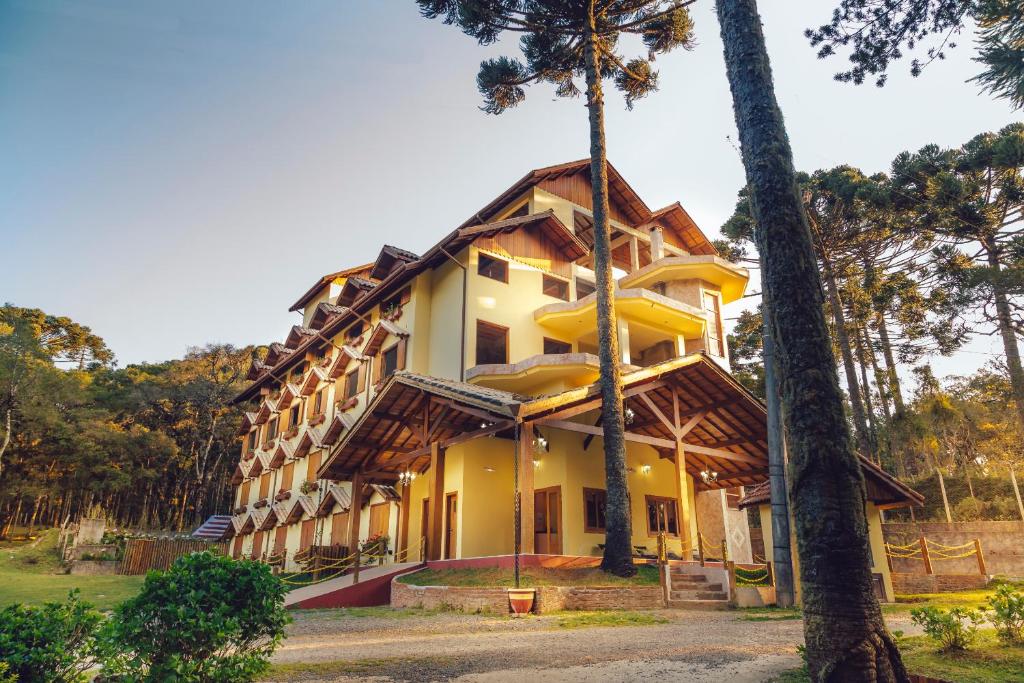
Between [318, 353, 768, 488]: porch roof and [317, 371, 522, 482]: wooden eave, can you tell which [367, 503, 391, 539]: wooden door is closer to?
[317, 371, 522, 482]: wooden eave

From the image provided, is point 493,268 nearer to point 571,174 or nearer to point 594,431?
point 571,174

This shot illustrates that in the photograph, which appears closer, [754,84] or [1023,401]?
[754,84]

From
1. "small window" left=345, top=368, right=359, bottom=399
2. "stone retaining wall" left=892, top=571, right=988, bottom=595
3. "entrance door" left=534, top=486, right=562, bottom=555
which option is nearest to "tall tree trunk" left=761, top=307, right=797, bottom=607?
"entrance door" left=534, top=486, right=562, bottom=555

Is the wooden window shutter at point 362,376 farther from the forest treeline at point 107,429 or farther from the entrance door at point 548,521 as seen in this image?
the forest treeline at point 107,429

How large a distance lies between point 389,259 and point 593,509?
12527mm

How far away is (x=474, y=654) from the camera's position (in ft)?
22.7

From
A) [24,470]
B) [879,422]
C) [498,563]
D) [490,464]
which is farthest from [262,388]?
[879,422]

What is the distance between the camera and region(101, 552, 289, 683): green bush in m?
4.34

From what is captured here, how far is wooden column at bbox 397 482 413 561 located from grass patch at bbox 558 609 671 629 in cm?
1007

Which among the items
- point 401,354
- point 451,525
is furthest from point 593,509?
point 401,354

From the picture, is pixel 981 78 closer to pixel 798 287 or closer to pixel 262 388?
pixel 798 287

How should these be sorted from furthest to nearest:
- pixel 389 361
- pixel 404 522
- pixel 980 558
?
pixel 389 361 → pixel 404 522 → pixel 980 558

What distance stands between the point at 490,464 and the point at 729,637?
36.3ft

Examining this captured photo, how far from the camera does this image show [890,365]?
3048 centimetres
